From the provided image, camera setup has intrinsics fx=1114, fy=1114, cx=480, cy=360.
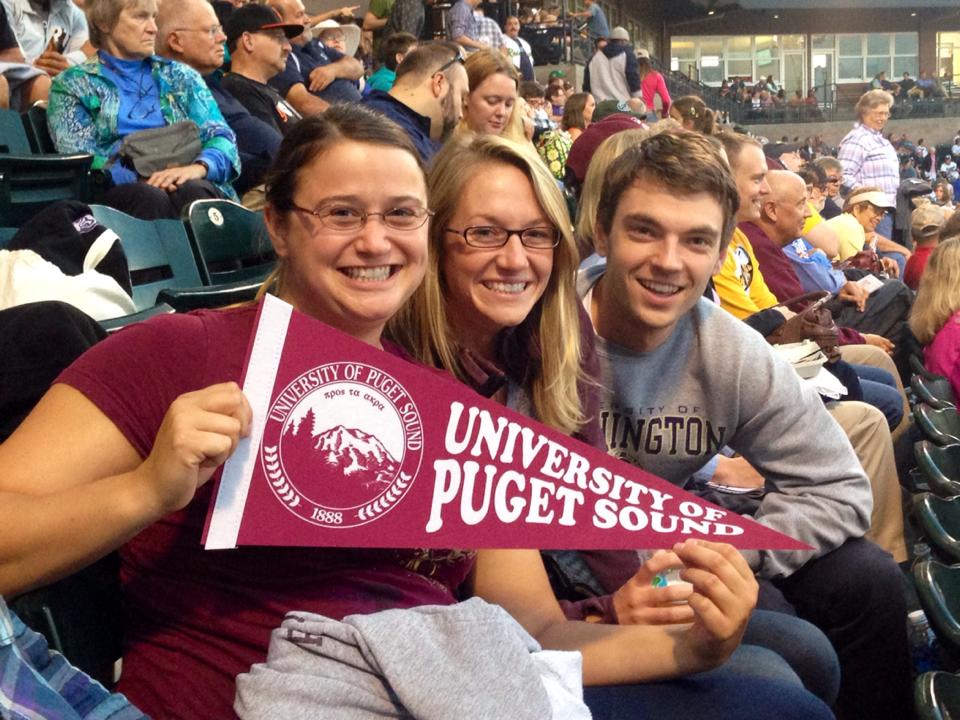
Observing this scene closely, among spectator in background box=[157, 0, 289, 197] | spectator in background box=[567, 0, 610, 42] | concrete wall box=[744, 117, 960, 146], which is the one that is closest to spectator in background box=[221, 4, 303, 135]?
spectator in background box=[157, 0, 289, 197]

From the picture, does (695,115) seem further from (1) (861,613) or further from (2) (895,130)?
(2) (895,130)

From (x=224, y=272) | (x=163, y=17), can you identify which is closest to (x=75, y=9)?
(x=163, y=17)

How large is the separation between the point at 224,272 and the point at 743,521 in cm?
210

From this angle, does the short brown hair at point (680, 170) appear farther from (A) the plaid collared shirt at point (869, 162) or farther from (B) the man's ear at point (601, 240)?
(A) the plaid collared shirt at point (869, 162)

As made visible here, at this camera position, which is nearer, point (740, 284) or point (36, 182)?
point (36, 182)

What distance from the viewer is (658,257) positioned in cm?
222

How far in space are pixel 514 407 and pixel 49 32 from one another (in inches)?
178

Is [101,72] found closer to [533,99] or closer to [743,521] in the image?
[743,521]

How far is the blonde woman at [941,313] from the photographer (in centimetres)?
473

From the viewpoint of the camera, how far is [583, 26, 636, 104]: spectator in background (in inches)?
497

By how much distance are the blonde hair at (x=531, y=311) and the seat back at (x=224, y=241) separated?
1206 millimetres

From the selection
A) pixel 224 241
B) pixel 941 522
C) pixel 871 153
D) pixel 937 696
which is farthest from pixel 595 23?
pixel 937 696

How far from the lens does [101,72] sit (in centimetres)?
429

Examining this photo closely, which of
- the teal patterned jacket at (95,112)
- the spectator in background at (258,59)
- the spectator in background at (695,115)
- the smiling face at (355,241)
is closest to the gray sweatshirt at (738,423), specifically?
the smiling face at (355,241)
